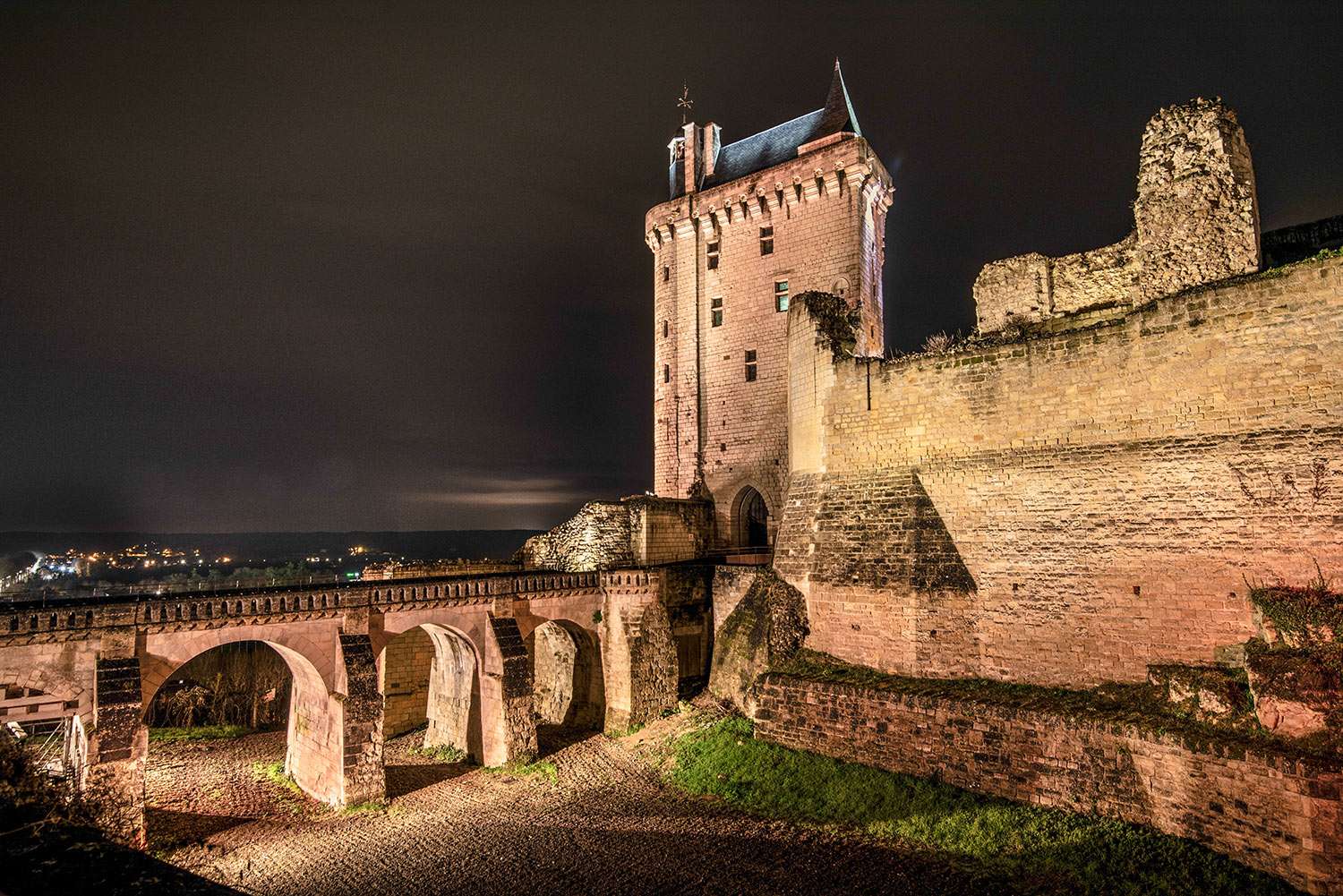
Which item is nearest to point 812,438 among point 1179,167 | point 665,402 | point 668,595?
point 668,595

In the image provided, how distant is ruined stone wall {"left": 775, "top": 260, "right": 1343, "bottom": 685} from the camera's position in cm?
1159

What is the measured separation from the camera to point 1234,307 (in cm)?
1224

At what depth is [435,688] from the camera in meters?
21.7

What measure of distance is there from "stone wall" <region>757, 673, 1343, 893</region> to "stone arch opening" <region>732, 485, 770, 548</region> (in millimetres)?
12232

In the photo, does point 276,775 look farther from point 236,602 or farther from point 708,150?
point 708,150

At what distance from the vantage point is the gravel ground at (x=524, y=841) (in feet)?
38.1

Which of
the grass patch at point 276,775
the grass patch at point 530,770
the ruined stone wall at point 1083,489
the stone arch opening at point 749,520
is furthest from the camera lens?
the stone arch opening at point 749,520

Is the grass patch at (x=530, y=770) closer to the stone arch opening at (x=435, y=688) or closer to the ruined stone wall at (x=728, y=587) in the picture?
the stone arch opening at (x=435, y=688)

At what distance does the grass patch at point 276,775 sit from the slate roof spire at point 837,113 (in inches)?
1070

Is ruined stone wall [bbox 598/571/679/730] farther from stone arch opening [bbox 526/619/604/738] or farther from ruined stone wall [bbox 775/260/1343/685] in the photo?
ruined stone wall [bbox 775/260/1343/685]

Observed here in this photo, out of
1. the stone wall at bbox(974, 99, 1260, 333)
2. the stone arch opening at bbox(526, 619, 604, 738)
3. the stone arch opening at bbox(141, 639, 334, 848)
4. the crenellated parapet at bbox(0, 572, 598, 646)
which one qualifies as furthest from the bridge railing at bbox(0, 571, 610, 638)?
the stone wall at bbox(974, 99, 1260, 333)

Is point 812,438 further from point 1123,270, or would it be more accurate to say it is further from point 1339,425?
point 1339,425

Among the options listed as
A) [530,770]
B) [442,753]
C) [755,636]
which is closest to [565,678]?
[442,753]

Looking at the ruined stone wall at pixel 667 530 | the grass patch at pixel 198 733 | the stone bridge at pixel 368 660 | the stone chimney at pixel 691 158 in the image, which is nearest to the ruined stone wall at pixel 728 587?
the stone bridge at pixel 368 660
